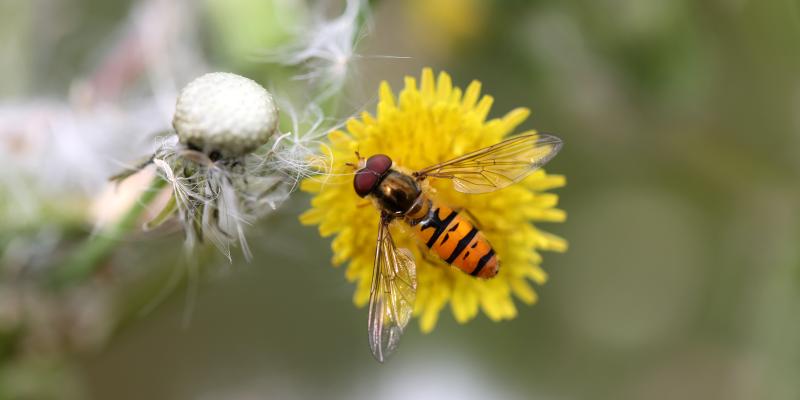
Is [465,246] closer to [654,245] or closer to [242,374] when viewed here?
[242,374]

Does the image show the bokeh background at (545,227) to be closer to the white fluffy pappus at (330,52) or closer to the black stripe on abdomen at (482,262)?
the white fluffy pappus at (330,52)

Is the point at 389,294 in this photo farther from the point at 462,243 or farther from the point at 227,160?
the point at 227,160

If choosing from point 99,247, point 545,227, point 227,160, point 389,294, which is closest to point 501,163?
point 389,294

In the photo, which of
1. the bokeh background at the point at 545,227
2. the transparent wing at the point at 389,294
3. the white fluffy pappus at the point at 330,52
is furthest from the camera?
the bokeh background at the point at 545,227

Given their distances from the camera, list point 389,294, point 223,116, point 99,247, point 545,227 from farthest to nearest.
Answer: point 545,227 → point 99,247 → point 389,294 → point 223,116

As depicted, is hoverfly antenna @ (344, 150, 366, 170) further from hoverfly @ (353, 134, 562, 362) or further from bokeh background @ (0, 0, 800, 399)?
bokeh background @ (0, 0, 800, 399)

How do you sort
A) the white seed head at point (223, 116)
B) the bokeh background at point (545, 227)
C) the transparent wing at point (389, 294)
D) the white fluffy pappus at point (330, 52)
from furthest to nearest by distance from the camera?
the bokeh background at point (545, 227), the white fluffy pappus at point (330, 52), the transparent wing at point (389, 294), the white seed head at point (223, 116)

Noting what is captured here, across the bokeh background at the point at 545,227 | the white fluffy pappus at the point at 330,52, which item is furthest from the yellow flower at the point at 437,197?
the bokeh background at the point at 545,227
